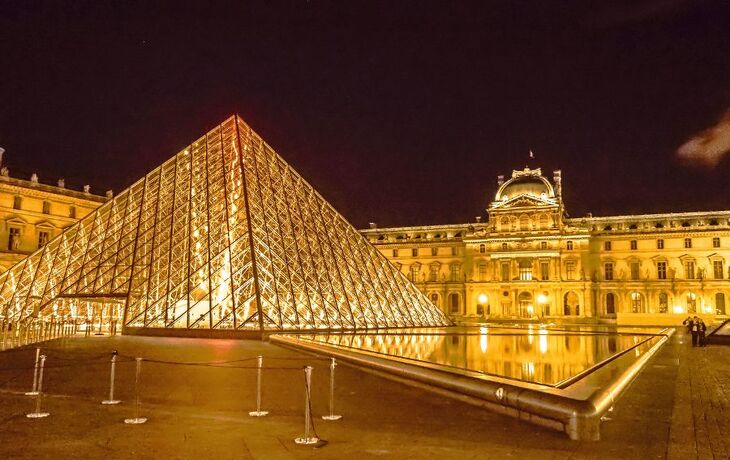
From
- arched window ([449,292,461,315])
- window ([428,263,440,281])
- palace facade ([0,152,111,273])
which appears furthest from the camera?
window ([428,263,440,281])

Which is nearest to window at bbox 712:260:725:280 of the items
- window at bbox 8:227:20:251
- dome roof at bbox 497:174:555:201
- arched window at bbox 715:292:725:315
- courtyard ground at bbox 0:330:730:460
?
arched window at bbox 715:292:725:315

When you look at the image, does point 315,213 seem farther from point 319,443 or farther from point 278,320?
point 319,443

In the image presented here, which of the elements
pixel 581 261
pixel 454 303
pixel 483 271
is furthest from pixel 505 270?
pixel 454 303

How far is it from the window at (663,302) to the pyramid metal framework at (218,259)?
37227mm

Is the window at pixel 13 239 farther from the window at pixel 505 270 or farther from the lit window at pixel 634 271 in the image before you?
Answer: the lit window at pixel 634 271

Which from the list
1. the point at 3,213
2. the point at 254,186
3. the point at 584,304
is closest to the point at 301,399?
the point at 254,186

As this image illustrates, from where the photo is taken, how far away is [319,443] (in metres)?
5.05

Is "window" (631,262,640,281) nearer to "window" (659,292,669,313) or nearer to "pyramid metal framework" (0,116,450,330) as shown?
"window" (659,292,669,313)

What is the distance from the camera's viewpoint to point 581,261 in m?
57.7

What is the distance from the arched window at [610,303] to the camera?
57.8 metres

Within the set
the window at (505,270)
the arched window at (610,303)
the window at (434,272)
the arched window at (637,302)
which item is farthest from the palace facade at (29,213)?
the arched window at (637,302)

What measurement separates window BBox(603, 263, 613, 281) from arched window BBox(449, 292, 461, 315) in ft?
49.9

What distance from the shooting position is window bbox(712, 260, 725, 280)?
177ft

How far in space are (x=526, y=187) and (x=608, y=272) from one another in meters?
11.7
